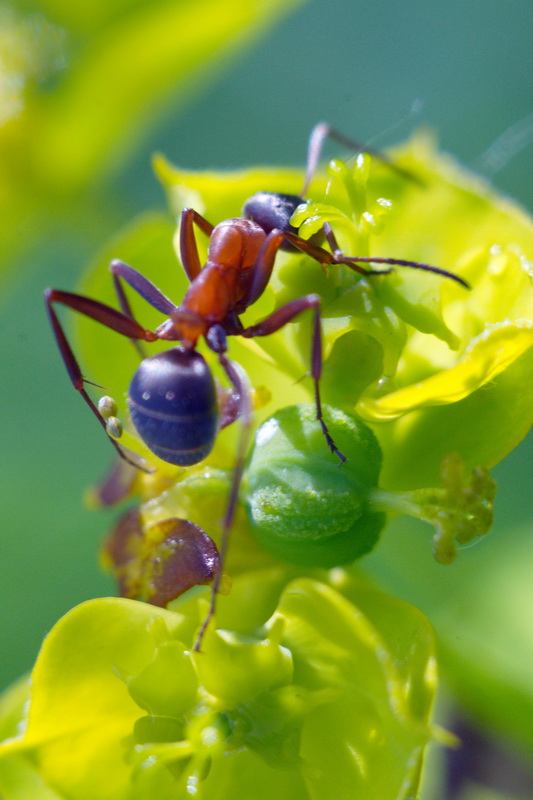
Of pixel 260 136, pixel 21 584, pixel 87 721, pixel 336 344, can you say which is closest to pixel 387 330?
pixel 336 344

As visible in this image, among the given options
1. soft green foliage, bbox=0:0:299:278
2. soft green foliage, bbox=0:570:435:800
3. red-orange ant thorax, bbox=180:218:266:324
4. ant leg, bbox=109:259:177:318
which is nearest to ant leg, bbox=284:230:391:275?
red-orange ant thorax, bbox=180:218:266:324

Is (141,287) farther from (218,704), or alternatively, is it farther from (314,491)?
(218,704)

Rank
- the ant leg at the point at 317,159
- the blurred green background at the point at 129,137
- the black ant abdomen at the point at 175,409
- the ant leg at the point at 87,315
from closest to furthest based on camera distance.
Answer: the black ant abdomen at the point at 175,409 < the ant leg at the point at 87,315 < the ant leg at the point at 317,159 < the blurred green background at the point at 129,137

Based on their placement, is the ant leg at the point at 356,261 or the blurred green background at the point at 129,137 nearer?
the ant leg at the point at 356,261

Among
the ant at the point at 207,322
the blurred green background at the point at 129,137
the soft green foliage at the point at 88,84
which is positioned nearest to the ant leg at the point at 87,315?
the ant at the point at 207,322

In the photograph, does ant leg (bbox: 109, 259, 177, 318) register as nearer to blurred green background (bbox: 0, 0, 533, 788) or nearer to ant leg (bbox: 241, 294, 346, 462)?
ant leg (bbox: 241, 294, 346, 462)

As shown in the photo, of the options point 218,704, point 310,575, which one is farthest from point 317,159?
point 218,704

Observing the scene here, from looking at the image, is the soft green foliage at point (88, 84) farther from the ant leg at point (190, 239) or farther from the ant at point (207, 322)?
the ant leg at point (190, 239)
